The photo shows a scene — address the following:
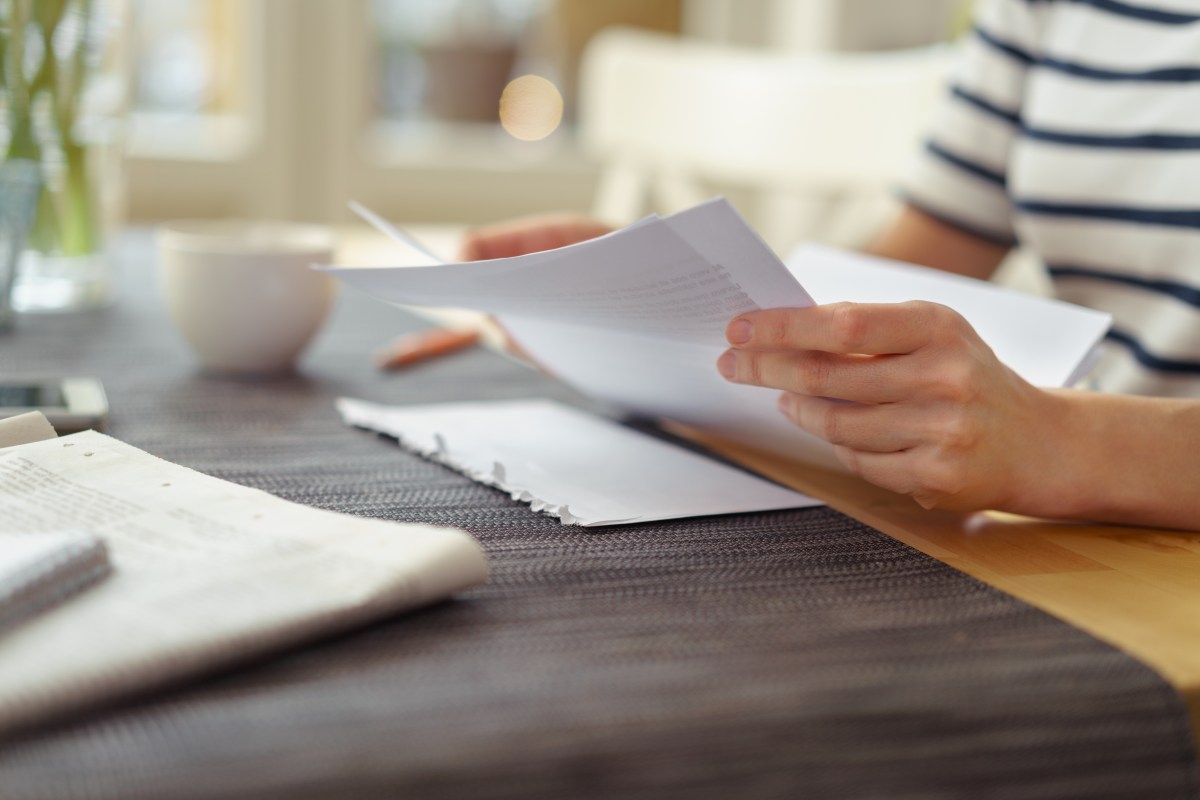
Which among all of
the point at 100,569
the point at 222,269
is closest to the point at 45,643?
the point at 100,569

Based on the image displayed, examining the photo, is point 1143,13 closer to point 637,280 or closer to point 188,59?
point 637,280

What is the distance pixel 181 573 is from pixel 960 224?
904 millimetres

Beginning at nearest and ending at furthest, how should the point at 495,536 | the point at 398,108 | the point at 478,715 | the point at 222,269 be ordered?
the point at 478,715
the point at 495,536
the point at 222,269
the point at 398,108

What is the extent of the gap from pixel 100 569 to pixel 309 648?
3.0 inches

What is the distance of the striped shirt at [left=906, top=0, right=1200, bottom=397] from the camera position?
91cm

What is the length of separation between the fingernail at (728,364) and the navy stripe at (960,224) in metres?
0.63

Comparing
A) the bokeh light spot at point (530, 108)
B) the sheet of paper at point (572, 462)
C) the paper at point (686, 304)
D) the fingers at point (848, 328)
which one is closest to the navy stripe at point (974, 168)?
the paper at point (686, 304)

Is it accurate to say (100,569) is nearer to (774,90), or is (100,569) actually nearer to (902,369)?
(902,369)

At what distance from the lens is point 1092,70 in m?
0.99

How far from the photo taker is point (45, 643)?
352mm

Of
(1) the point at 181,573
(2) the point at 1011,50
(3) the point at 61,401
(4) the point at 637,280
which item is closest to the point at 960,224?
(2) the point at 1011,50

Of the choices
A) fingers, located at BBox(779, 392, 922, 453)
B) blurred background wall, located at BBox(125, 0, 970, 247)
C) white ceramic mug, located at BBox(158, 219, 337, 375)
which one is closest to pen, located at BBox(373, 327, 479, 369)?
white ceramic mug, located at BBox(158, 219, 337, 375)

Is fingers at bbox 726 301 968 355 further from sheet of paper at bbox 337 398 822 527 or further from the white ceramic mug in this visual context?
the white ceramic mug

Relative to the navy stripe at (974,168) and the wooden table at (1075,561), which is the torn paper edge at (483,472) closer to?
the wooden table at (1075,561)
